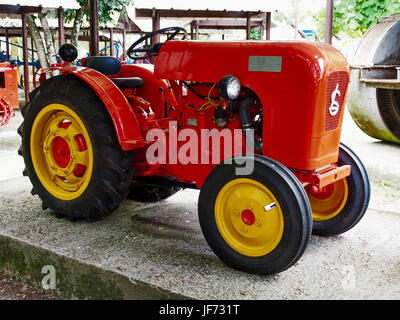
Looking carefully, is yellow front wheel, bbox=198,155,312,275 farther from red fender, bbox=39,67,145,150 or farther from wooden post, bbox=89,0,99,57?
wooden post, bbox=89,0,99,57

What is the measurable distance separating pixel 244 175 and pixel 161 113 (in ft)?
4.21

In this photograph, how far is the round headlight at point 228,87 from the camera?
2.40m

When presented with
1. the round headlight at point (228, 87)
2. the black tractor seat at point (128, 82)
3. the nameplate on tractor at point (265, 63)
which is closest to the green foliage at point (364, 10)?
the black tractor seat at point (128, 82)

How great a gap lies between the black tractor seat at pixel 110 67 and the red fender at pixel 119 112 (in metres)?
0.36

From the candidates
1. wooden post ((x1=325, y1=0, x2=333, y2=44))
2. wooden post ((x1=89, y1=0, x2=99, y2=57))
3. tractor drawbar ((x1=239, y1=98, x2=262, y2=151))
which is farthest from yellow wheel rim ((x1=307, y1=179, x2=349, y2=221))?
wooden post ((x1=325, y1=0, x2=333, y2=44))

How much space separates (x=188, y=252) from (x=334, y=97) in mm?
1195

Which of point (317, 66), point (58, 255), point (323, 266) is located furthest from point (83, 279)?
point (317, 66)

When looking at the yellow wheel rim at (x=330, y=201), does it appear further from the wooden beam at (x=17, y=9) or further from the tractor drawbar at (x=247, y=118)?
the wooden beam at (x=17, y=9)

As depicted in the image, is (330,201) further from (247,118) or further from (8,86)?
(8,86)

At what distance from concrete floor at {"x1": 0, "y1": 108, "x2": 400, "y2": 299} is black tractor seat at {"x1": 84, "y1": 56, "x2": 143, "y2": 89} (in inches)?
36.1

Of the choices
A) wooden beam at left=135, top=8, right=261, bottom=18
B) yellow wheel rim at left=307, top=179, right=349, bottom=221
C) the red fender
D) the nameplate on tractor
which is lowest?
yellow wheel rim at left=307, top=179, right=349, bottom=221

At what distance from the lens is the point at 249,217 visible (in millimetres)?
2438

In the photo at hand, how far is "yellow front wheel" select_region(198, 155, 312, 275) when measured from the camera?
2234 millimetres
